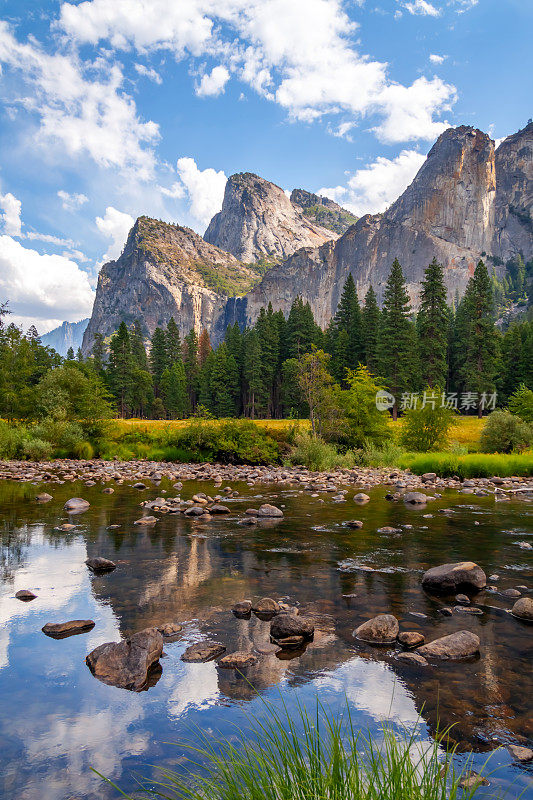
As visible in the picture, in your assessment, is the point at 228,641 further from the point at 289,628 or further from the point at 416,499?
the point at 416,499

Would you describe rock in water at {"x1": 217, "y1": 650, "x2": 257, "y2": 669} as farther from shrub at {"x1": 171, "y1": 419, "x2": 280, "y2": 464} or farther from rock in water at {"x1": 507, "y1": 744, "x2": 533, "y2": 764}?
shrub at {"x1": 171, "y1": 419, "x2": 280, "y2": 464}

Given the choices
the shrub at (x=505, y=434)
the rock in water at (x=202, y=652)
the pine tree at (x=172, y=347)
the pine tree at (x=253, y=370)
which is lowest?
the rock in water at (x=202, y=652)

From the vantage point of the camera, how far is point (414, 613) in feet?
21.1

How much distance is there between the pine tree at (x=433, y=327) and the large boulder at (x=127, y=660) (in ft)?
199

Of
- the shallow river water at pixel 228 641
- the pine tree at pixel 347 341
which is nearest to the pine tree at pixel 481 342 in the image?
the pine tree at pixel 347 341

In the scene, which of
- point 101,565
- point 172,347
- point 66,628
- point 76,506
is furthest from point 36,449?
point 172,347

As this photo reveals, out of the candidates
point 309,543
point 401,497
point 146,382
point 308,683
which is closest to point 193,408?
point 146,382

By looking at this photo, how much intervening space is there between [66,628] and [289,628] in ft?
9.73

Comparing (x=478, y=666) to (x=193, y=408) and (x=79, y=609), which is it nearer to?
(x=79, y=609)

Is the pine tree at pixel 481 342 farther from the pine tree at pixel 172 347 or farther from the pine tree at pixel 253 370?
the pine tree at pixel 172 347

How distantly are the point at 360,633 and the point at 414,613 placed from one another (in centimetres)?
123

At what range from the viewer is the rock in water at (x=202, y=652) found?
507 cm

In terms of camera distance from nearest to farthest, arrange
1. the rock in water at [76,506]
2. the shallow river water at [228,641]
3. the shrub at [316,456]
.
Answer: the shallow river water at [228,641] → the rock in water at [76,506] → the shrub at [316,456]

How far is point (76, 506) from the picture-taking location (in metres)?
15.2
